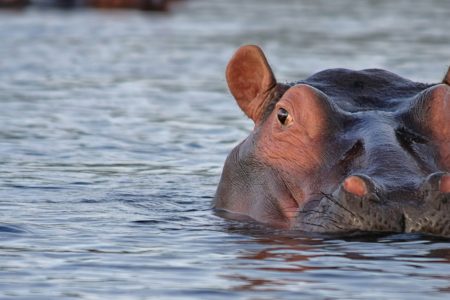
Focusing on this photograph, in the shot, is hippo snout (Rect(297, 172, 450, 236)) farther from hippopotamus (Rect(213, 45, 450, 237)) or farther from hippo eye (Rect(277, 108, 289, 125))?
hippo eye (Rect(277, 108, 289, 125))

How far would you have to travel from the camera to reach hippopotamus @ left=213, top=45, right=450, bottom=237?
698cm

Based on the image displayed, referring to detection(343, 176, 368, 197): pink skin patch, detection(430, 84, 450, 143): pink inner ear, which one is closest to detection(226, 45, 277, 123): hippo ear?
detection(430, 84, 450, 143): pink inner ear

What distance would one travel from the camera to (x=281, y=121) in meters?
8.18

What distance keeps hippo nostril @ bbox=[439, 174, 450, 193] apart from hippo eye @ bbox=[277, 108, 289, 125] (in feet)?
4.54

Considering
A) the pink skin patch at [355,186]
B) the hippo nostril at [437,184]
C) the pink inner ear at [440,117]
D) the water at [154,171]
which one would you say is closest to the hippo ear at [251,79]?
the water at [154,171]

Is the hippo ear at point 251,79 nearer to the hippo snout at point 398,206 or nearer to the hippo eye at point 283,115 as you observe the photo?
the hippo eye at point 283,115

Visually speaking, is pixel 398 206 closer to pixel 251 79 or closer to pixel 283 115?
pixel 283 115

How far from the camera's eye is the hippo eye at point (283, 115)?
26.7 ft

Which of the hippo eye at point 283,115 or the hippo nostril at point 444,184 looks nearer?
the hippo nostril at point 444,184

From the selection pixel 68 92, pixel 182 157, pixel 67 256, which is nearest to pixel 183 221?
pixel 67 256

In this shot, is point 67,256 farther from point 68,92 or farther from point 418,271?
point 68,92

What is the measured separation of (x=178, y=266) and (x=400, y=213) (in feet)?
3.72

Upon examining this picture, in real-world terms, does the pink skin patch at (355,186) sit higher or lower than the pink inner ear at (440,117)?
lower

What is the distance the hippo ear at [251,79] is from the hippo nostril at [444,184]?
187cm
